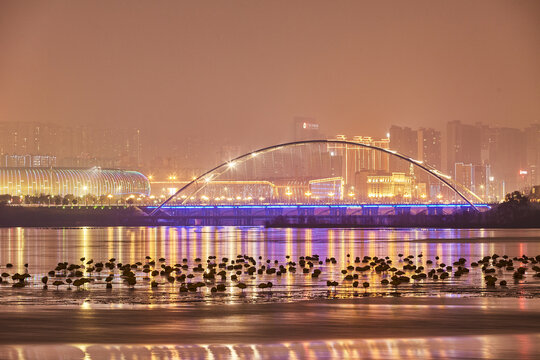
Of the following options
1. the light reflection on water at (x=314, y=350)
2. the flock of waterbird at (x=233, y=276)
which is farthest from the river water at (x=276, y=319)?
the flock of waterbird at (x=233, y=276)

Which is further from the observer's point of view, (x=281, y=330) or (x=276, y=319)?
(x=276, y=319)

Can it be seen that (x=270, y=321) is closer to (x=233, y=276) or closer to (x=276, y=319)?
(x=276, y=319)

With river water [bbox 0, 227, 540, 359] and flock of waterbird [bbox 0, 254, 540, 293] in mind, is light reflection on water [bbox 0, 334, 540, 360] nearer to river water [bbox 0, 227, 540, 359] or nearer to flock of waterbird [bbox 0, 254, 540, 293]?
river water [bbox 0, 227, 540, 359]

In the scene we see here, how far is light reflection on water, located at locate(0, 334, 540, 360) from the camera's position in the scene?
2617 cm

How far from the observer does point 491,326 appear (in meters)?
31.7

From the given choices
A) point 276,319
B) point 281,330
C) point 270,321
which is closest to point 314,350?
point 281,330

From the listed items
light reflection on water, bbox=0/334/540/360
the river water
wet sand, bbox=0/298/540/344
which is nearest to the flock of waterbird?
the river water

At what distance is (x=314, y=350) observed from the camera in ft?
89.0

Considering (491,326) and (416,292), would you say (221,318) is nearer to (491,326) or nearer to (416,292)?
(491,326)

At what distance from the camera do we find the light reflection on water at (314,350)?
85.9 ft

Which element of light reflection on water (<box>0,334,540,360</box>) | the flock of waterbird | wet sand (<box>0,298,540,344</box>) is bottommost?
light reflection on water (<box>0,334,540,360</box>)

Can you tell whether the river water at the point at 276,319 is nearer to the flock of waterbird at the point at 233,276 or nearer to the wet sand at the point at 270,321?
the wet sand at the point at 270,321

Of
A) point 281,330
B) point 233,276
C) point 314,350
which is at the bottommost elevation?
point 314,350

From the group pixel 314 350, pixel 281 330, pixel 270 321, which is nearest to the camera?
pixel 314 350
